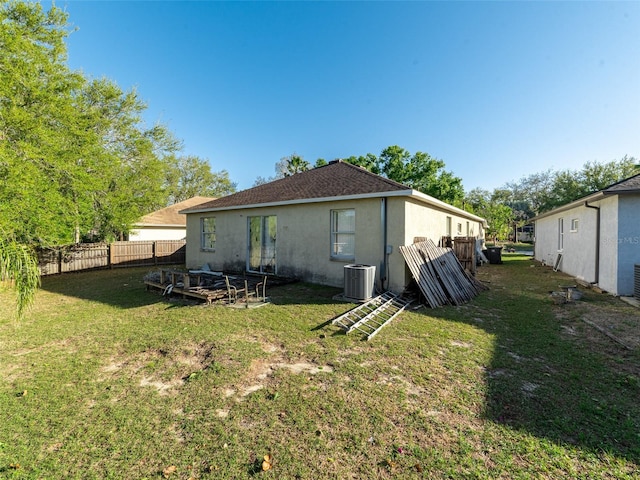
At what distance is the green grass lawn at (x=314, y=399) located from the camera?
85.8 inches

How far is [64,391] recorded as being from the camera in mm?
3182

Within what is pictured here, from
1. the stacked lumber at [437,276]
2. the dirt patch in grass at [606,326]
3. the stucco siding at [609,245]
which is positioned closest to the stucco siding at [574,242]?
the stucco siding at [609,245]

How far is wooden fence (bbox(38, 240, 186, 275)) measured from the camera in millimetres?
13086

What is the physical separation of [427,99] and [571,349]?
38.2 feet

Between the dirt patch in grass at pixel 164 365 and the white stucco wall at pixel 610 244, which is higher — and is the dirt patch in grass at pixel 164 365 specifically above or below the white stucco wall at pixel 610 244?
below

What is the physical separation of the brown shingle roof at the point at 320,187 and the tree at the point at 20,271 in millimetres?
6565

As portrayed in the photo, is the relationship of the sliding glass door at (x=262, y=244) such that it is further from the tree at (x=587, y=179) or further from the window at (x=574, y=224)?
the tree at (x=587, y=179)

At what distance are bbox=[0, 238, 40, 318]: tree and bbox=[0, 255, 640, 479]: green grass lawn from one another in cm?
107

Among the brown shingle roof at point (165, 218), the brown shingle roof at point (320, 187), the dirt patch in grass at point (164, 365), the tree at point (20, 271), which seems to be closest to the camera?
the tree at point (20, 271)

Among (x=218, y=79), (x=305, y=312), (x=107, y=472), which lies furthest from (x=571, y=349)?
(x=218, y=79)

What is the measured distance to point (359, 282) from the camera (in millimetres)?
6953

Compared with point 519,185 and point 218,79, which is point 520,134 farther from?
point 519,185

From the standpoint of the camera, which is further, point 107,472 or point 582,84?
point 582,84

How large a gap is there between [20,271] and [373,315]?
5440 millimetres
